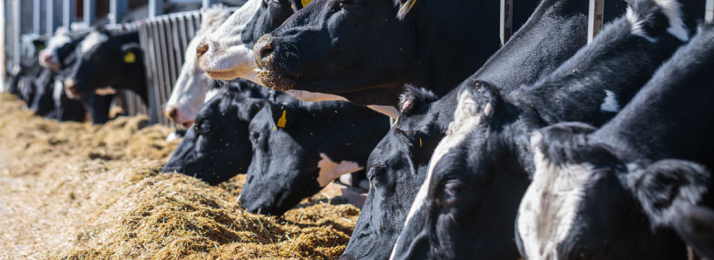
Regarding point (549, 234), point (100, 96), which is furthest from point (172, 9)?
point (549, 234)

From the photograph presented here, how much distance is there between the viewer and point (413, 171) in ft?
9.25

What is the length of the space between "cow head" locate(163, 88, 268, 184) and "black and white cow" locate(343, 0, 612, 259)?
236 cm

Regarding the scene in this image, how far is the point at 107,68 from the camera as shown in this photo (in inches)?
433

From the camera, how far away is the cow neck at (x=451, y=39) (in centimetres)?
377

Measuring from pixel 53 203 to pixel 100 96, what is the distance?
7.00 metres

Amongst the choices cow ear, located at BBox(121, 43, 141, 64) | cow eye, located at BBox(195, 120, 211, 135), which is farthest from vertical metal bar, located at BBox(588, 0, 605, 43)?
cow ear, located at BBox(121, 43, 141, 64)

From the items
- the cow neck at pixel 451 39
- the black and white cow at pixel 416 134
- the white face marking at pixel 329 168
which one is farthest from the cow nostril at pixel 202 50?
the black and white cow at pixel 416 134

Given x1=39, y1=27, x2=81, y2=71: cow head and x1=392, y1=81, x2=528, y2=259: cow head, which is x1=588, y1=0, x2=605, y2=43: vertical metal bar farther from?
x1=39, y1=27, x2=81, y2=71: cow head

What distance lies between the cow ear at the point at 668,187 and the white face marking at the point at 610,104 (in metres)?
0.53

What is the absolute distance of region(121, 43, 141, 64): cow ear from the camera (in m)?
10.9

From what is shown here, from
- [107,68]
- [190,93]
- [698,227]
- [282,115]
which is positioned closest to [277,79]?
[282,115]

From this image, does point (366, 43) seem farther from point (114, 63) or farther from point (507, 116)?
point (114, 63)

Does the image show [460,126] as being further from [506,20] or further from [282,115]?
[282,115]

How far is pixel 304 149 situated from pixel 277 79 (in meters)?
1.01
